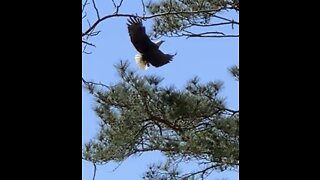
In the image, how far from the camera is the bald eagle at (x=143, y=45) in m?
1.49

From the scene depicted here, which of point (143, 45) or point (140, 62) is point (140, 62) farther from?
point (143, 45)

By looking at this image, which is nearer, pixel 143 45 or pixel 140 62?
pixel 143 45

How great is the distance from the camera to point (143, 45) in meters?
1.48

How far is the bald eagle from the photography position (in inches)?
58.7

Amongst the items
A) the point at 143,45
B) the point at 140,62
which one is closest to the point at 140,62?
the point at 140,62
